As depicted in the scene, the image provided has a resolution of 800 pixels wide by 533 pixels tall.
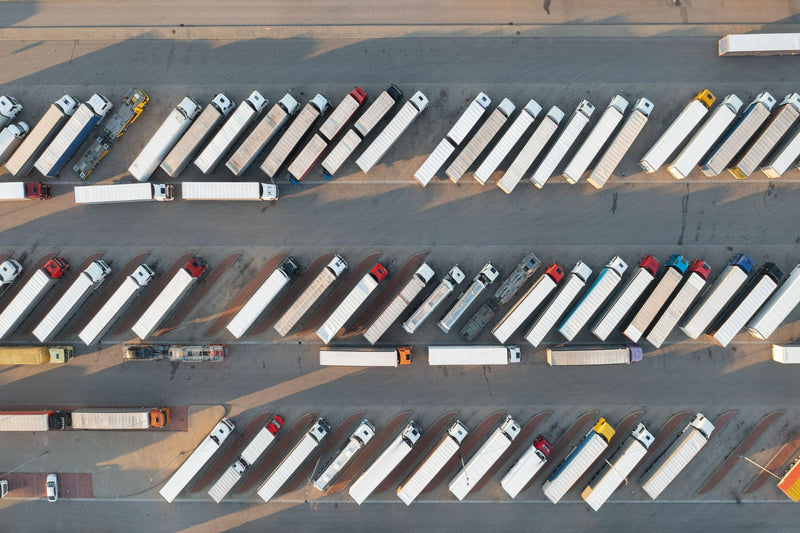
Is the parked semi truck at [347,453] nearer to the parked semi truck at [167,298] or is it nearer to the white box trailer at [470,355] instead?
the white box trailer at [470,355]

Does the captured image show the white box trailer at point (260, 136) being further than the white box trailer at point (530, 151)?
Yes

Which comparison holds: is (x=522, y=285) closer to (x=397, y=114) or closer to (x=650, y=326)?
(x=650, y=326)

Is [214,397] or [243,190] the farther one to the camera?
[214,397]

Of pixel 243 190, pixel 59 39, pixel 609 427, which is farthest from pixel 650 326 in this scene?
pixel 59 39

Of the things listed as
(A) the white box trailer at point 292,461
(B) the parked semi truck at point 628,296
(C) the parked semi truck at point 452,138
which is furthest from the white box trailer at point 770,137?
(A) the white box trailer at point 292,461

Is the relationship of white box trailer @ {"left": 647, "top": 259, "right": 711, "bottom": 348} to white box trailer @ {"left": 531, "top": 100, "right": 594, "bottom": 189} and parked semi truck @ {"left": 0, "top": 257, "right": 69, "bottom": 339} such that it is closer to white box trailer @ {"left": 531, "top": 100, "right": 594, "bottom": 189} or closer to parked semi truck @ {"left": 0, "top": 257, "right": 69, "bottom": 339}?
white box trailer @ {"left": 531, "top": 100, "right": 594, "bottom": 189}

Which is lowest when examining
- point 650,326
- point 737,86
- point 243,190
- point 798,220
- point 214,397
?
point 214,397
